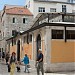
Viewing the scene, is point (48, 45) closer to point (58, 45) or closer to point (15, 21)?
point (58, 45)

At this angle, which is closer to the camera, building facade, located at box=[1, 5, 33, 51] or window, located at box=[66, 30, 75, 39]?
window, located at box=[66, 30, 75, 39]

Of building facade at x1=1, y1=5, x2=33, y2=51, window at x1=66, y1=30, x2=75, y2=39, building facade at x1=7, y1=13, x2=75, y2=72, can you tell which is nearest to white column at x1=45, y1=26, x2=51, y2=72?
building facade at x1=7, y1=13, x2=75, y2=72

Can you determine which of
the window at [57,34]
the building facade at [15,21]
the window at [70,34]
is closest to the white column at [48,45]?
the window at [57,34]

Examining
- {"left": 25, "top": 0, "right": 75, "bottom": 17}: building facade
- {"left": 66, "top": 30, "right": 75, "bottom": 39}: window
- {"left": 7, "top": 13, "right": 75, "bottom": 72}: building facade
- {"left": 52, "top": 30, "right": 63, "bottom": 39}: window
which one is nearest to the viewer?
{"left": 7, "top": 13, "right": 75, "bottom": 72}: building facade

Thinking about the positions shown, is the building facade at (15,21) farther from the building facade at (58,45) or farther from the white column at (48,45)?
the white column at (48,45)

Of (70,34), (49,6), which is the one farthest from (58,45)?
(49,6)

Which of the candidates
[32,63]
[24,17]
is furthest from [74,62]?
[24,17]

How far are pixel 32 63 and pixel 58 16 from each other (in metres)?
6.97

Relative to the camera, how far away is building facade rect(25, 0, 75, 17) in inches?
2292

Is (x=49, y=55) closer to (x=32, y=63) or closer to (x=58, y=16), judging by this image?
(x=32, y=63)

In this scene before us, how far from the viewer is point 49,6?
5941cm

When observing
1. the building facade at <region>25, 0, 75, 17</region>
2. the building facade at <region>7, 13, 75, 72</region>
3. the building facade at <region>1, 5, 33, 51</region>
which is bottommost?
the building facade at <region>7, 13, 75, 72</region>

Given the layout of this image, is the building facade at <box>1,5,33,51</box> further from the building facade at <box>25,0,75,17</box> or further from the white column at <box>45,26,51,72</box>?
the white column at <box>45,26,51,72</box>

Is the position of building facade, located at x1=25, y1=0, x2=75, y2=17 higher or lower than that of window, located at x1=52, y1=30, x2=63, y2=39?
higher
